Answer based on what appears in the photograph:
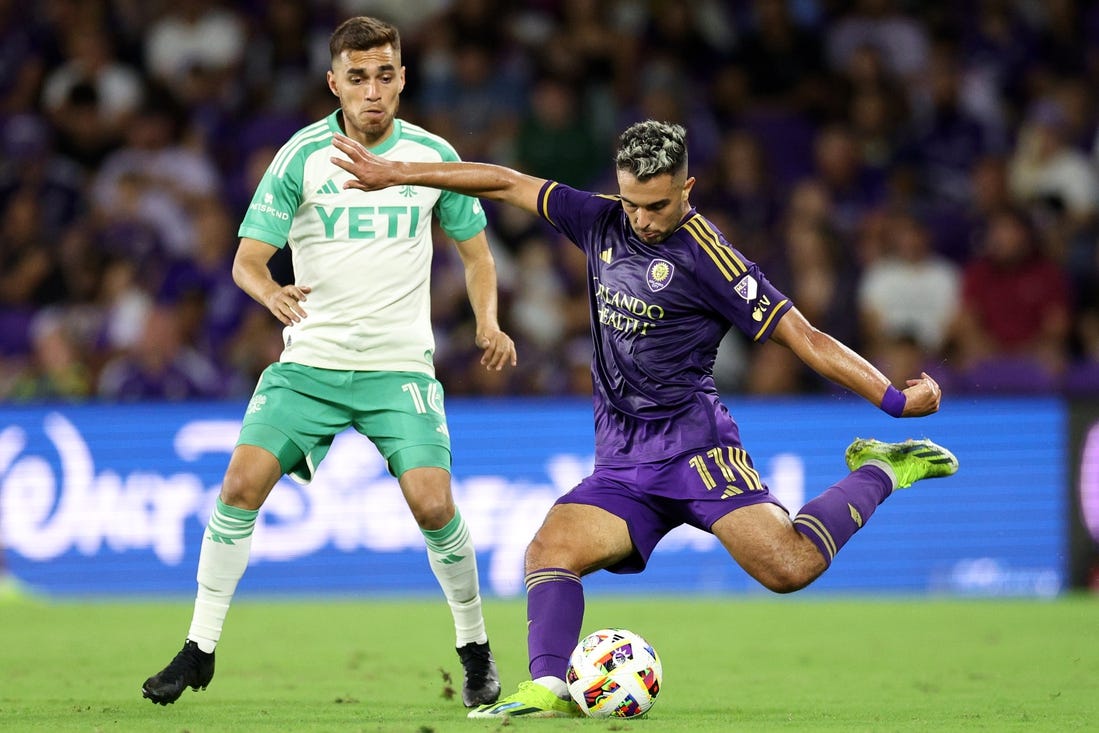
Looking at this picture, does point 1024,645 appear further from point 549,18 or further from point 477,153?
point 549,18

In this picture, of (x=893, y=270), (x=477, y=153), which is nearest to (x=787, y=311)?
(x=893, y=270)

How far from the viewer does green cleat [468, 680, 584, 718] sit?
6.03 meters

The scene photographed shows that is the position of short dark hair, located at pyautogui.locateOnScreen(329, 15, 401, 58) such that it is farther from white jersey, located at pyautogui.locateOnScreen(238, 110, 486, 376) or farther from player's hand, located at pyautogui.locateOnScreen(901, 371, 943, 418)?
player's hand, located at pyautogui.locateOnScreen(901, 371, 943, 418)

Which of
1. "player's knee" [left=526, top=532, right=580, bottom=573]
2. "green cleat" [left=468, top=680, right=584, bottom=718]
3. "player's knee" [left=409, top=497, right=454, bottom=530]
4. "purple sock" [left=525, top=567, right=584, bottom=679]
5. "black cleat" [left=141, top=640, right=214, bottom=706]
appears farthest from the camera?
"player's knee" [left=409, top=497, right=454, bottom=530]

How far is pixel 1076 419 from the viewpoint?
A: 1262 centimetres

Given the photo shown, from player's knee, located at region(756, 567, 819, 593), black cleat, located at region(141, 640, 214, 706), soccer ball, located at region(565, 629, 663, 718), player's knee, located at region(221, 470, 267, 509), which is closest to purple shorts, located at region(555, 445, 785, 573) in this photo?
player's knee, located at region(756, 567, 819, 593)

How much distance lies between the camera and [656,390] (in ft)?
21.6

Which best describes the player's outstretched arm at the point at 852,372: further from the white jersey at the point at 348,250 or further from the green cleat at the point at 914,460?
the white jersey at the point at 348,250

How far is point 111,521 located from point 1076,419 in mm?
7440

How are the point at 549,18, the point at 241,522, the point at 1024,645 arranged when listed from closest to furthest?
the point at 241,522 → the point at 1024,645 → the point at 549,18

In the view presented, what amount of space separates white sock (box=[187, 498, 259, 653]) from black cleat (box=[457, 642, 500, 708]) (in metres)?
1.04

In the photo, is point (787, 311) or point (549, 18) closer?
point (787, 311)

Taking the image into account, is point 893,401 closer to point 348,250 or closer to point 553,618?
point 553,618

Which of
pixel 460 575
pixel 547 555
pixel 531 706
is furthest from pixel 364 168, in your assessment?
pixel 531 706
